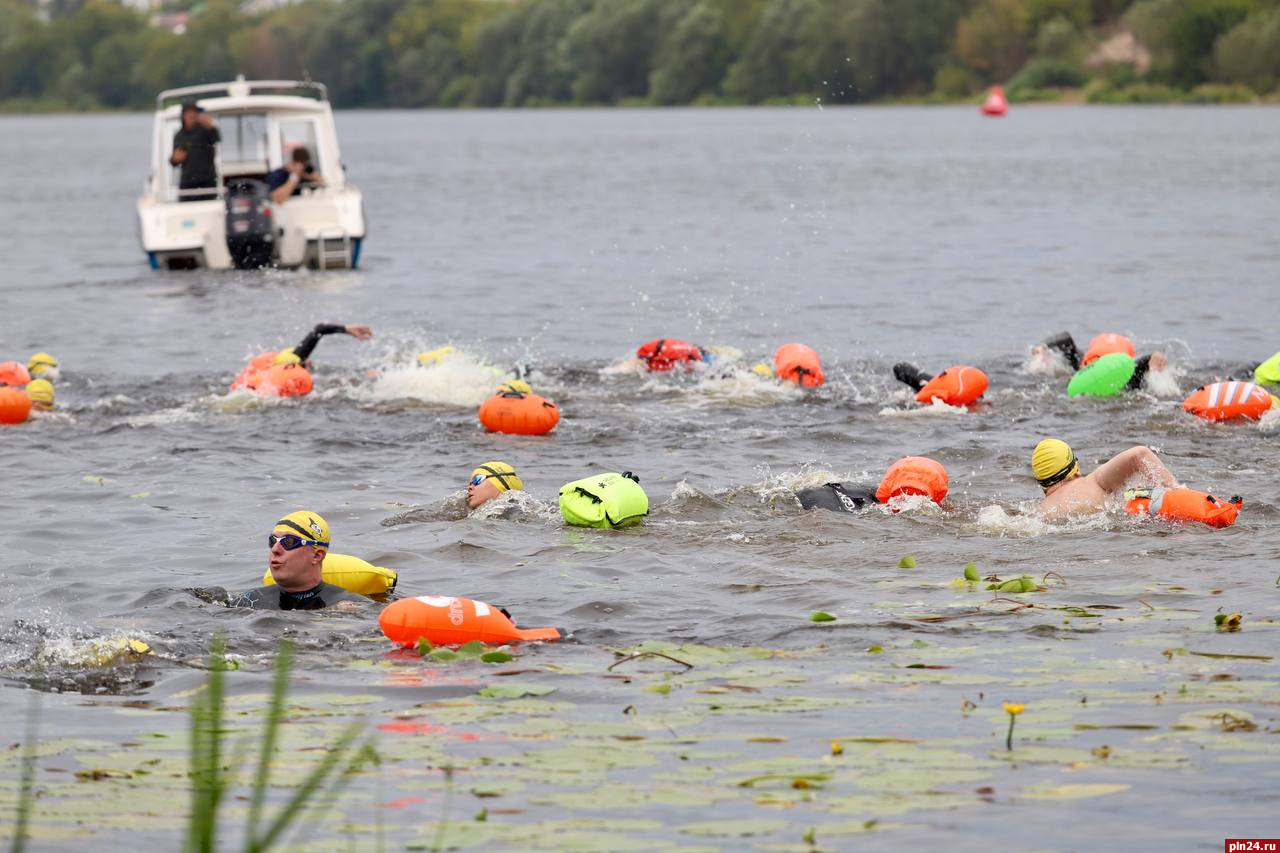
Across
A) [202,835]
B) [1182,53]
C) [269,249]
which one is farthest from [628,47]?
[202,835]

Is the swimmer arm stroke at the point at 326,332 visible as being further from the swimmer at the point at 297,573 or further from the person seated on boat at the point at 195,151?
the person seated on boat at the point at 195,151

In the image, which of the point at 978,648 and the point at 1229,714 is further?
the point at 978,648

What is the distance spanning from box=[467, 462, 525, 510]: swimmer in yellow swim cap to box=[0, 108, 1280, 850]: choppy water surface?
0.20 m

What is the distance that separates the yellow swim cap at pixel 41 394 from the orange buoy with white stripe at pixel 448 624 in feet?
29.8

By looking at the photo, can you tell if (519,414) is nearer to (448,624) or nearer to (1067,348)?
(1067,348)

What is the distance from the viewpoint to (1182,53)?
8431cm

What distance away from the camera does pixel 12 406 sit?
16359 mm

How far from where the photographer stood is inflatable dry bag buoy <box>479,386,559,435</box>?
51.1 feet

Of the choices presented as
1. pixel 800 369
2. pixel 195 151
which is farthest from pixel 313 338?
pixel 195 151

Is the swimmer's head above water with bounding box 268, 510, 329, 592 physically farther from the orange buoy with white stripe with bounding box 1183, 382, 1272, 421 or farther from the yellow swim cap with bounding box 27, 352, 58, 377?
the yellow swim cap with bounding box 27, 352, 58, 377

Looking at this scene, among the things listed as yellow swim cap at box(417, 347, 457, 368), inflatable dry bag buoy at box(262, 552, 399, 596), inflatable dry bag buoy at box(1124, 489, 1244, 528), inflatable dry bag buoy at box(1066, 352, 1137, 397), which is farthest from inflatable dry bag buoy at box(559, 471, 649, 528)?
yellow swim cap at box(417, 347, 457, 368)

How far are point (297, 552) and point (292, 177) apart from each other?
18.1m

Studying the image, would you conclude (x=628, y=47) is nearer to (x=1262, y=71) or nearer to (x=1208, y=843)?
(x=1262, y=71)

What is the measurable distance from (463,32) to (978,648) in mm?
121753
